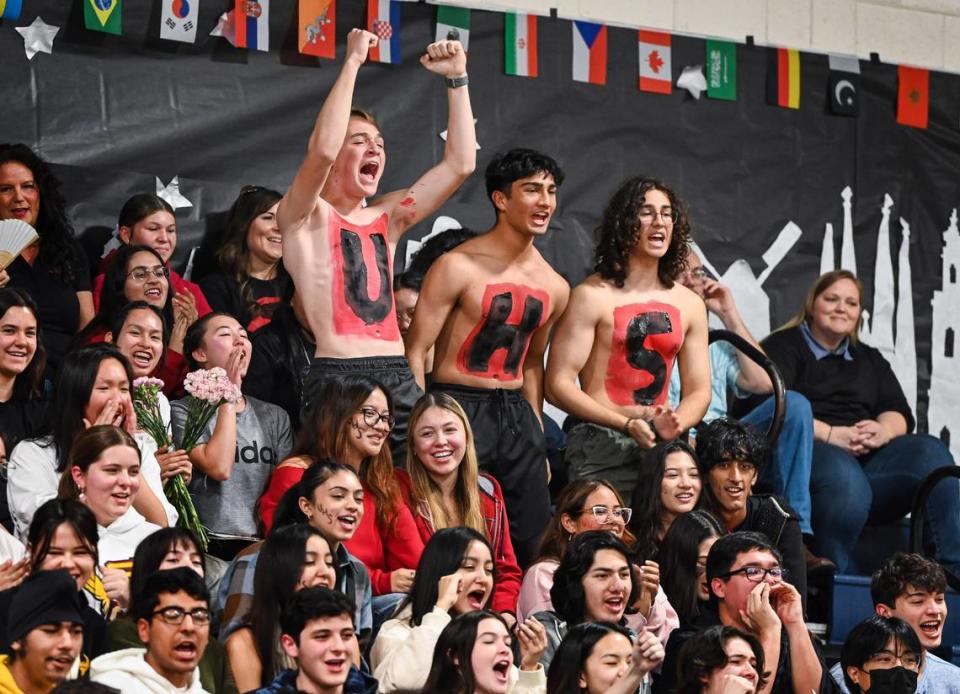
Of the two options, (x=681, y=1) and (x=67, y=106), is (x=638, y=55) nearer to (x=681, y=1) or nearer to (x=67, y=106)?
(x=681, y=1)

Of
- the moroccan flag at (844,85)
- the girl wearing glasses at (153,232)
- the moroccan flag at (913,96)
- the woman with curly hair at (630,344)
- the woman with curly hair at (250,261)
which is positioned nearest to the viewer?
the woman with curly hair at (630,344)

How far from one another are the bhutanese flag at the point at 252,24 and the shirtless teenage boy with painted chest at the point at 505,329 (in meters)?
1.45

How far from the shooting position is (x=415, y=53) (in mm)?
7320

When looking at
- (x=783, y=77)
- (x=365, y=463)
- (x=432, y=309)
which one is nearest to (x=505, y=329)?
(x=432, y=309)

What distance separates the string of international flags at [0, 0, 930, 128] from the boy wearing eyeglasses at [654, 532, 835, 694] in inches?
99.0

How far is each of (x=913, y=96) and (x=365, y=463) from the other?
13.3ft

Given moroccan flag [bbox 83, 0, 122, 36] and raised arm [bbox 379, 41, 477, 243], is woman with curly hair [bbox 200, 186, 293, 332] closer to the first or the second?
raised arm [bbox 379, 41, 477, 243]

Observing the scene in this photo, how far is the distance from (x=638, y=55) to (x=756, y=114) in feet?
2.02

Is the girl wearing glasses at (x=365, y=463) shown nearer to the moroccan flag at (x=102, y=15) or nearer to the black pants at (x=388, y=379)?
the black pants at (x=388, y=379)

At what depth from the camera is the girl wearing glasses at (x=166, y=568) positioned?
4.21m

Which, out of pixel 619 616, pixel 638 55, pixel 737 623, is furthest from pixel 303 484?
pixel 638 55

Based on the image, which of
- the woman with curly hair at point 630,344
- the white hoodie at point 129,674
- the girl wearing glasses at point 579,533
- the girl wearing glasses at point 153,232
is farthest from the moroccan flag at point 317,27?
the white hoodie at point 129,674

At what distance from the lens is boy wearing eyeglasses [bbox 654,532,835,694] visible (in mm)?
4957

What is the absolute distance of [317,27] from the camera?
23.3 ft
